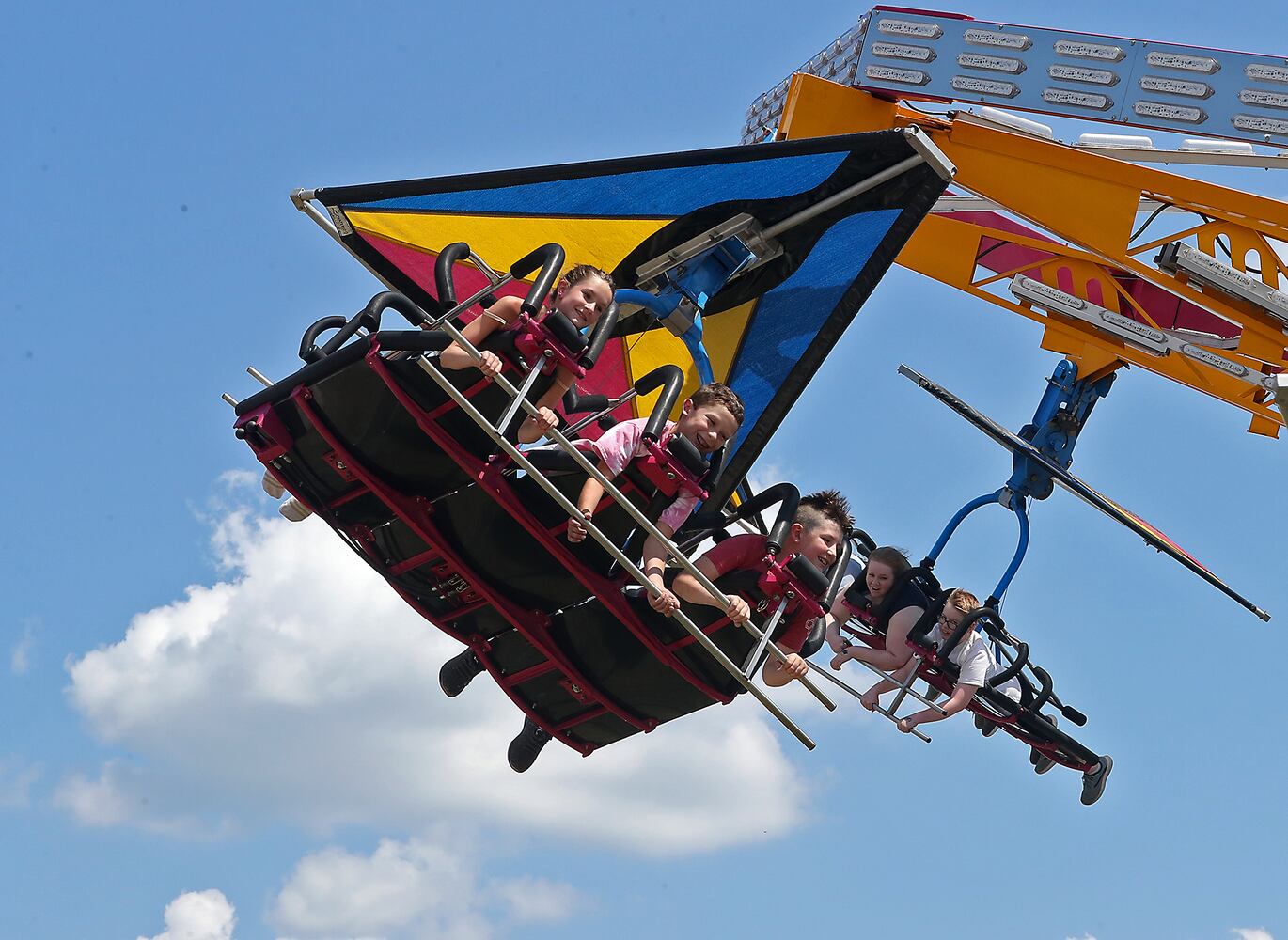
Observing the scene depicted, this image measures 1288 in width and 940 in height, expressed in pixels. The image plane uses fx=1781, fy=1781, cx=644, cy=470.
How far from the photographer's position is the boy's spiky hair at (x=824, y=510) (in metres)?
8.47

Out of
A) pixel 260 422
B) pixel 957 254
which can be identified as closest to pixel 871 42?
pixel 957 254

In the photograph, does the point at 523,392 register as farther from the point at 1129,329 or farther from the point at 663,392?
the point at 1129,329

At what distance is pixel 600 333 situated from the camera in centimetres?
794

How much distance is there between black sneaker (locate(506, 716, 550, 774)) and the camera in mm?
9984

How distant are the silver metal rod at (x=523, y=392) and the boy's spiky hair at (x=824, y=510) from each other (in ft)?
5.03

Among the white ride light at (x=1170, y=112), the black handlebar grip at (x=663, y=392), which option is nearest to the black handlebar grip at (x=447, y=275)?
the black handlebar grip at (x=663, y=392)

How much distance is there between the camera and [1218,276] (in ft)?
37.0

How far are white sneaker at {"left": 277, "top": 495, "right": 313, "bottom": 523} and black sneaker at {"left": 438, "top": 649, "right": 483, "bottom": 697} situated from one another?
126 centimetres

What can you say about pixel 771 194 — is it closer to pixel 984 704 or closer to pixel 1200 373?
pixel 984 704

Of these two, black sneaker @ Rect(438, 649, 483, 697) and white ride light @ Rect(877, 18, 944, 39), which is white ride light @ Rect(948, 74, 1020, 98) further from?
black sneaker @ Rect(438, 649, 483, 697)

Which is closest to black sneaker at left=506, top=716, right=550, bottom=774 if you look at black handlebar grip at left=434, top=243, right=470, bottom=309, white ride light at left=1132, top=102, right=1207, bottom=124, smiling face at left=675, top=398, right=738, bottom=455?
smiling face at left=675, top=398, right=738, bottom=455

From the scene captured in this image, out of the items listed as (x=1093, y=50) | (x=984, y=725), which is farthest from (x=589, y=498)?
(x=1093, y=50)

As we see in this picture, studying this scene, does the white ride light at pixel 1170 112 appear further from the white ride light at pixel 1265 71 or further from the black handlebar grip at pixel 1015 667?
the black handlebar grip at pixel 1015 667

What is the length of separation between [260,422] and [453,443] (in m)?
1.04
